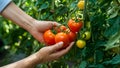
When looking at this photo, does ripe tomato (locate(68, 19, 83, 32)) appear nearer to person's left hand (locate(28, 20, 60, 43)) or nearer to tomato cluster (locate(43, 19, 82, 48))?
tomato cluster (locate(43, 19, 82, 48))

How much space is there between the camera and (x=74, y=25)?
1436 millimetres

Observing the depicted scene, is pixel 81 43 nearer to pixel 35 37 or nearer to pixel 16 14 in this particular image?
pixel 35 37

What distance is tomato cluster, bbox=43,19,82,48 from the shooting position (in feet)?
4.79

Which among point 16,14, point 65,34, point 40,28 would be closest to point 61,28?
point 65,34

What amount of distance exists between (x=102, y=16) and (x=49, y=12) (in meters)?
0.51

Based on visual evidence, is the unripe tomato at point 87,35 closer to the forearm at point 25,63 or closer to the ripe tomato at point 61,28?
the ripe tomato at point 61,28

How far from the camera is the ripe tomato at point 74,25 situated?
1.44 m

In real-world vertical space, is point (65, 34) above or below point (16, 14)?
below

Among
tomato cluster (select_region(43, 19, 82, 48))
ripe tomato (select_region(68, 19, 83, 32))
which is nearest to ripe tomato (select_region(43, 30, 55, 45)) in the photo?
tomato cluster (select_region(43, 19, 82, 48))

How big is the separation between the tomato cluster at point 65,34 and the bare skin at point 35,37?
0.03m

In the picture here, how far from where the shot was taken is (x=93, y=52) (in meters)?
1.52

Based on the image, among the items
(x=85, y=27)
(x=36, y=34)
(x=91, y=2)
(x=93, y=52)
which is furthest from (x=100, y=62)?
(x=36, y=34)

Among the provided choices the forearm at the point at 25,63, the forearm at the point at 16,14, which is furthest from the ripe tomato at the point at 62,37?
the forearm at the point at 16,14

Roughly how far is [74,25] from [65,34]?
0.23ft
